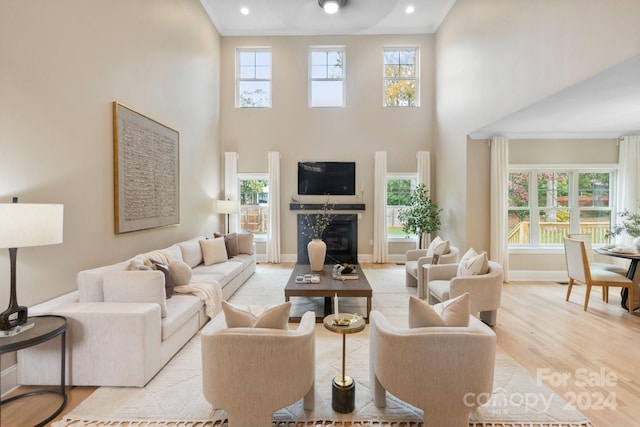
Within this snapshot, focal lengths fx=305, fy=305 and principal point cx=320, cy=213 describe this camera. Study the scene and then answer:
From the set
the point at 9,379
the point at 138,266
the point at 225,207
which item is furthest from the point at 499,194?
the point at 9,379

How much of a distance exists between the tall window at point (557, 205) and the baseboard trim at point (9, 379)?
22.3 feet

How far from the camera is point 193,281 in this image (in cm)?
371

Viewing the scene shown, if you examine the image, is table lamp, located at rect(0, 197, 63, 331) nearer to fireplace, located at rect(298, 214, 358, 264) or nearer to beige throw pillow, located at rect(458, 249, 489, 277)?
beige throw pillow, located at rect(458, 249, 489, 277)

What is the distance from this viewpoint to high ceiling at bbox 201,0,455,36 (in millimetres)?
6227

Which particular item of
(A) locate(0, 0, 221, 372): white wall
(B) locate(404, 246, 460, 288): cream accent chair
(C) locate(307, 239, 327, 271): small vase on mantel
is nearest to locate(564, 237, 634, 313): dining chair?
(B) locate(404, 246, 460, 288): cream accent chair

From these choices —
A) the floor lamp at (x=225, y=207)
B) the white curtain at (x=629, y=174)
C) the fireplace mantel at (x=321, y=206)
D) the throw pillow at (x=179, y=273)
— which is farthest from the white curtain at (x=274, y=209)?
the white curtain at (x=629, y=174)

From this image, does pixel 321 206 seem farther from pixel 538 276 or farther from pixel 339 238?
pixel 538 276

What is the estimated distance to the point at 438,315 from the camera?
6.30 ft

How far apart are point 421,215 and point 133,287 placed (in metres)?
5.49

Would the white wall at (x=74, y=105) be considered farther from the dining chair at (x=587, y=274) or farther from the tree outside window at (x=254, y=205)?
the dining chair at (x=587, y=274)

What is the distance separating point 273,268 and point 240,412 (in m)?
4.84

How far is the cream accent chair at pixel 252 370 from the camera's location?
1750mm

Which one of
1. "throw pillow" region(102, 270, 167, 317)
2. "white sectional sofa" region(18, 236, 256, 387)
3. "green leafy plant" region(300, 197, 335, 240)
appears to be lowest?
"white sectional sofa" region(18, 236, 256, 387)

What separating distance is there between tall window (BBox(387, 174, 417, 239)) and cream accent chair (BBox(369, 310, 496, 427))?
569 centimetres
